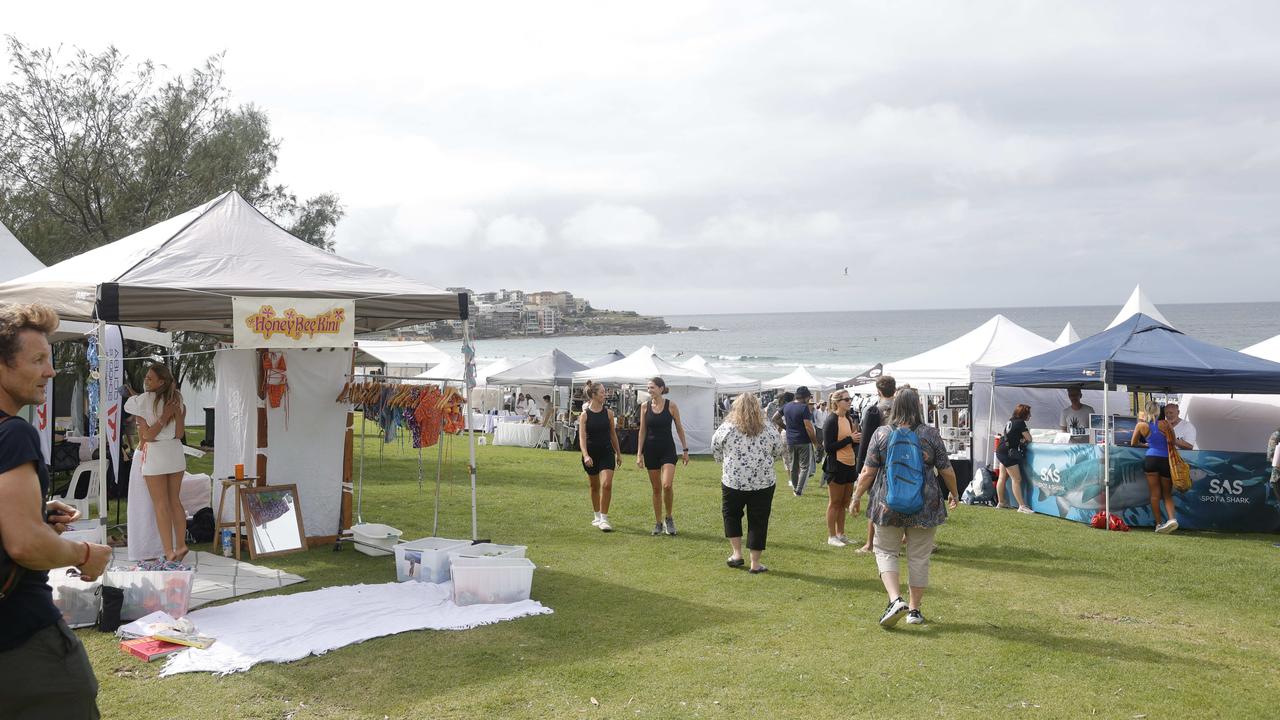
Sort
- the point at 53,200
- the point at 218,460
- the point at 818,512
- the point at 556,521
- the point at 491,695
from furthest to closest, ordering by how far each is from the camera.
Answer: the point at 53,200
the point at 818,512
the point at 556,521
the point at 218,460
the point at 491,695

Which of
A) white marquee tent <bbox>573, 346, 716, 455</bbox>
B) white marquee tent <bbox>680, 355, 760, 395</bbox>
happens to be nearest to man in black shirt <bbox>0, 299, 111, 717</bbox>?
white marquee tent <bbox>573, 346, 716, 455</bbox>

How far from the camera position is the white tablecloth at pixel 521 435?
2372cm

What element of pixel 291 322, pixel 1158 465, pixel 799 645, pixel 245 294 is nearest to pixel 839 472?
pixel 799 645

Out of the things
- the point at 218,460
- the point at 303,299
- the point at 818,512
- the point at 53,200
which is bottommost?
the point at 818,512

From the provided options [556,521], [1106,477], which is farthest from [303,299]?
[1106,477]

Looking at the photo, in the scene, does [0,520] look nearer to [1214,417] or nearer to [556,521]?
[556,521]

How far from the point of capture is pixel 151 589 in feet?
19.7

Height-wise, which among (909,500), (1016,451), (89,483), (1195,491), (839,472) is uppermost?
(909,500)

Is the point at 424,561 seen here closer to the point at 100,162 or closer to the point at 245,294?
the point at 245,294

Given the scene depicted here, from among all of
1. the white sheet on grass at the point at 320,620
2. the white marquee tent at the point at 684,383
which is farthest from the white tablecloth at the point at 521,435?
the white sheet on grass at the point at 320,620

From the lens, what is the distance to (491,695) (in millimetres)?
4766

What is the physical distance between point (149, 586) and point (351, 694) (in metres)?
2.10

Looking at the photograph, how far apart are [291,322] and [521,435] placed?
17203 millimetres

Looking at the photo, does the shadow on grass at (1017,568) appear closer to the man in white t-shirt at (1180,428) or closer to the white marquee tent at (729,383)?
the man in white t-shirt at (1180,428)
